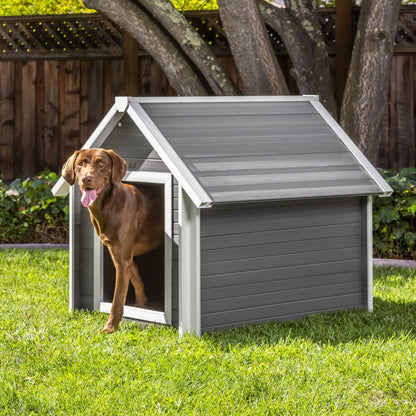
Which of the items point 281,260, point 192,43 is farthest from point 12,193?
point 281,260

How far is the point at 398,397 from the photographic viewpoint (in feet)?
14.8

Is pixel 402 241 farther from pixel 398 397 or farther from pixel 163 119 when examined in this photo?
pixel 398 397

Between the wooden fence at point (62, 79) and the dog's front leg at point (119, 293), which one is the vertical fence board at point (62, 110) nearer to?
the wooden fence at point (62, 79)

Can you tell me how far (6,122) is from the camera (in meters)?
11.7

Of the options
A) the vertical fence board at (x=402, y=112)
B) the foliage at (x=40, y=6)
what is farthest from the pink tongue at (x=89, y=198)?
the foliage at (x=40, y=6)

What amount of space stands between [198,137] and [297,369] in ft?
6.08

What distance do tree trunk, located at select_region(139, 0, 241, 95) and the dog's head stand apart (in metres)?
3.58

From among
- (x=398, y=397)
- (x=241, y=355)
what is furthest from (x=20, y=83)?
(x=398, y=397)

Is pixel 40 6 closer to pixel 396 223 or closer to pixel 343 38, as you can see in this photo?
pixel 343 38

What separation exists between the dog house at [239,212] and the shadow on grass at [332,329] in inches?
4.9

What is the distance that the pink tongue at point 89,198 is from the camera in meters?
5.54

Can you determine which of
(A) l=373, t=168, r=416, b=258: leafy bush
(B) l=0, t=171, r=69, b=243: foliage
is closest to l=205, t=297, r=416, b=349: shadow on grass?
(A) l=373, t=168, r=416, b=258: leafy bush

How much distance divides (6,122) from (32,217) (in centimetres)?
225

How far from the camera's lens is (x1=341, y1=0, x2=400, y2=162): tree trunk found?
29.8ft
